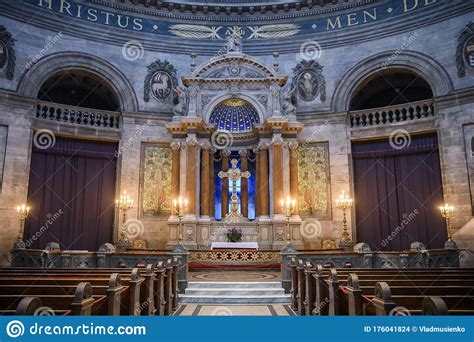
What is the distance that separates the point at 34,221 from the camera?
15.9 metres

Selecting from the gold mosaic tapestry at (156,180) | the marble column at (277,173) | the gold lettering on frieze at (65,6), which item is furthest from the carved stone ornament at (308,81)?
the gold lettering on frieze at (65,6)

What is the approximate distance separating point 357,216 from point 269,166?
14.3 ft

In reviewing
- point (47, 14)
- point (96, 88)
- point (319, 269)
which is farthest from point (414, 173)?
point (47, 14)

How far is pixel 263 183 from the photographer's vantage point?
16.3 metres

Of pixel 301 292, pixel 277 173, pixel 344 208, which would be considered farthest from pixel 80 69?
pixel 301 292

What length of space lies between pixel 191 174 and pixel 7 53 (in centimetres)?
833

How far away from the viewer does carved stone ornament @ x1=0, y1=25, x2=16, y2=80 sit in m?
15.3

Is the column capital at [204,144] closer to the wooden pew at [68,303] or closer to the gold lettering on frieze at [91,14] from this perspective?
the gold lettering on frieze at [91,14]

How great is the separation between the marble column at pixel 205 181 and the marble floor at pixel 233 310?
7396 millimetres

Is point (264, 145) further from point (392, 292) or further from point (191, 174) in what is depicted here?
point (392, 292)

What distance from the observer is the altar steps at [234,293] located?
361 inches

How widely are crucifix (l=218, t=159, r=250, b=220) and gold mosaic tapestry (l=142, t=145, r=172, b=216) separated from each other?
7.80 ft

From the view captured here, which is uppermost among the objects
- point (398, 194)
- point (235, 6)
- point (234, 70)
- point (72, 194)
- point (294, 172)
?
point (235, 6)

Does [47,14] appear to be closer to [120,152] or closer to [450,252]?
[120,152]
